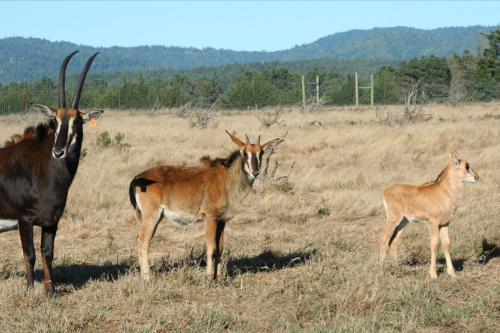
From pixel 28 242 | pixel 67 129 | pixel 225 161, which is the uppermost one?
pixel 67 129

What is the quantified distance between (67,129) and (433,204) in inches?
186

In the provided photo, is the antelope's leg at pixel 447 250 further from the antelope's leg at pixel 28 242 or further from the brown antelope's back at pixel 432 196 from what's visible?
the antelope's leg at pixel 28 242

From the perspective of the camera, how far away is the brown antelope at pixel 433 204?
7.92 m

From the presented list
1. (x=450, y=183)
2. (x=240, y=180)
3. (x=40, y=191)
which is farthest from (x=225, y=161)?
(x=450, y=183)

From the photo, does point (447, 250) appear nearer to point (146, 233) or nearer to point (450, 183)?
point (450, 183)

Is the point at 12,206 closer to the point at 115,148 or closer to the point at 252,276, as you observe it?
the point at 252,276

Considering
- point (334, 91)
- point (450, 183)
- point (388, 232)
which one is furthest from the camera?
point (334, 91)

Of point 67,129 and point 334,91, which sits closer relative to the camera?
point 67,129

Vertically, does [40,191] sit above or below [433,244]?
above

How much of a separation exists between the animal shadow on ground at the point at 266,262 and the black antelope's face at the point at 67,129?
270cm

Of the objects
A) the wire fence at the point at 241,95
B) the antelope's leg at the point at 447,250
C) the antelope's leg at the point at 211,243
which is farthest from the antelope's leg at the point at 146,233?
the wire fence at the point at 241,95

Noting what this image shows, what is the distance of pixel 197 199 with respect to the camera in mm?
7750

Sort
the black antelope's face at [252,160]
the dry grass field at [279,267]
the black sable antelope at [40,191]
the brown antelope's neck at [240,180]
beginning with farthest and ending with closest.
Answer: the brown antelope's neck at [240,180] < the black antelope's face at [252,160] < the black sable antelope at [40,191] < the dry grass field at [279,267]

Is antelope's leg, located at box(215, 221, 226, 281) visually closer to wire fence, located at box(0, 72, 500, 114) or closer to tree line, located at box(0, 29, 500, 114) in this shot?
tree line, located at box(0, 29, 500, 114)
